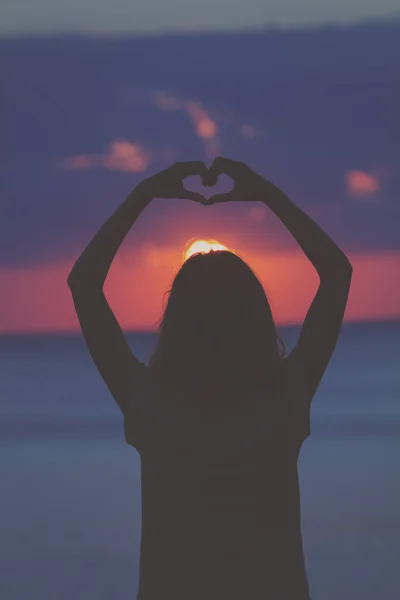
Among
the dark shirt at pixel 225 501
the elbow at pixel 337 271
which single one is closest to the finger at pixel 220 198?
Result: the elbow at pixel 337 271

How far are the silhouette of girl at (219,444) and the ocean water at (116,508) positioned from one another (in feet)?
0.98

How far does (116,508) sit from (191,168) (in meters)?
4.26

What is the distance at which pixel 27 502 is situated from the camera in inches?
221

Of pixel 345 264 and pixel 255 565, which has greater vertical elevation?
pixel 345 264

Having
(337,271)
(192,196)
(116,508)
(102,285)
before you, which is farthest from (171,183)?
(116,508)

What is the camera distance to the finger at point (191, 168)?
4.58 ft

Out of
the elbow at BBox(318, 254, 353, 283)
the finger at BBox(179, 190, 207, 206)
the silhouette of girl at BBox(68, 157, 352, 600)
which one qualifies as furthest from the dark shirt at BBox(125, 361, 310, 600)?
the finger at BBox(179, 190, 207, 206)

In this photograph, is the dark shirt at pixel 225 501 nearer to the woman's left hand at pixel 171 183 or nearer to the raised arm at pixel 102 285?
the raised arm at pixel 102 285

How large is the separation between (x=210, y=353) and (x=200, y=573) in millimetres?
316

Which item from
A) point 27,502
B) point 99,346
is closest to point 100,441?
point 27,502

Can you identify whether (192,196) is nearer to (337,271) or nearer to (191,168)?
(191,168)

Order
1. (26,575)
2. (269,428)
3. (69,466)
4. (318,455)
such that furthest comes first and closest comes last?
(318,455)
(69,466)
(26,575)
(269,428)

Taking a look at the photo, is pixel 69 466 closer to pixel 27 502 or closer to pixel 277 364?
pixel 27 502

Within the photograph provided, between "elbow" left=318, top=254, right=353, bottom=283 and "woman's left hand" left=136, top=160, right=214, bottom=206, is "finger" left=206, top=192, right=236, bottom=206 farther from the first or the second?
"elbow" left=318, top=254, right=353, bottom=283
